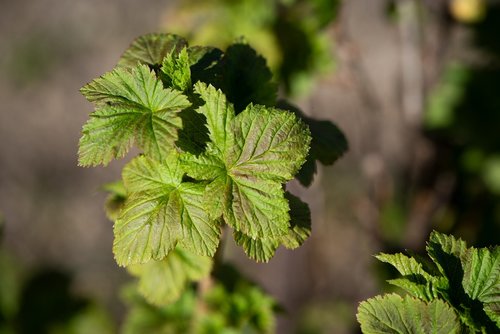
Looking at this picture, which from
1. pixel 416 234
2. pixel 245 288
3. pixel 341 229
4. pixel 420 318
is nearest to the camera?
pixel 420 318

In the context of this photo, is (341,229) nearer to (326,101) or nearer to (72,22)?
(326,101)

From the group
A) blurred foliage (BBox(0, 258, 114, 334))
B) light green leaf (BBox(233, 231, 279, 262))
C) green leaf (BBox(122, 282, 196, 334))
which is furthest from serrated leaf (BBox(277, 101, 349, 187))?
blurred foliage (BBox(0, 258, 114, 334))

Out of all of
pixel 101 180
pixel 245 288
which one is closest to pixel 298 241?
pixel 245 288

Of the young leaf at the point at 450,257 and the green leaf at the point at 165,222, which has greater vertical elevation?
the young leaf at the point at 450,257

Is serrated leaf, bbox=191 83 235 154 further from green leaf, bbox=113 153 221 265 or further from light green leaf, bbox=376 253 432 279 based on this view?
light green leaf, bbox=376 253 432 279

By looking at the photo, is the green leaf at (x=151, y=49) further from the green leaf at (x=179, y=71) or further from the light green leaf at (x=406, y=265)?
the light green leaf at (x=406, y=265)

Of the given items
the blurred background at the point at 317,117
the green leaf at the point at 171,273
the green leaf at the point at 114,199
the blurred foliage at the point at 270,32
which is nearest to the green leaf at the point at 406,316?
the green leaf at the point at 171,273

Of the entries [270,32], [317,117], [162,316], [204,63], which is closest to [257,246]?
[204,63]
